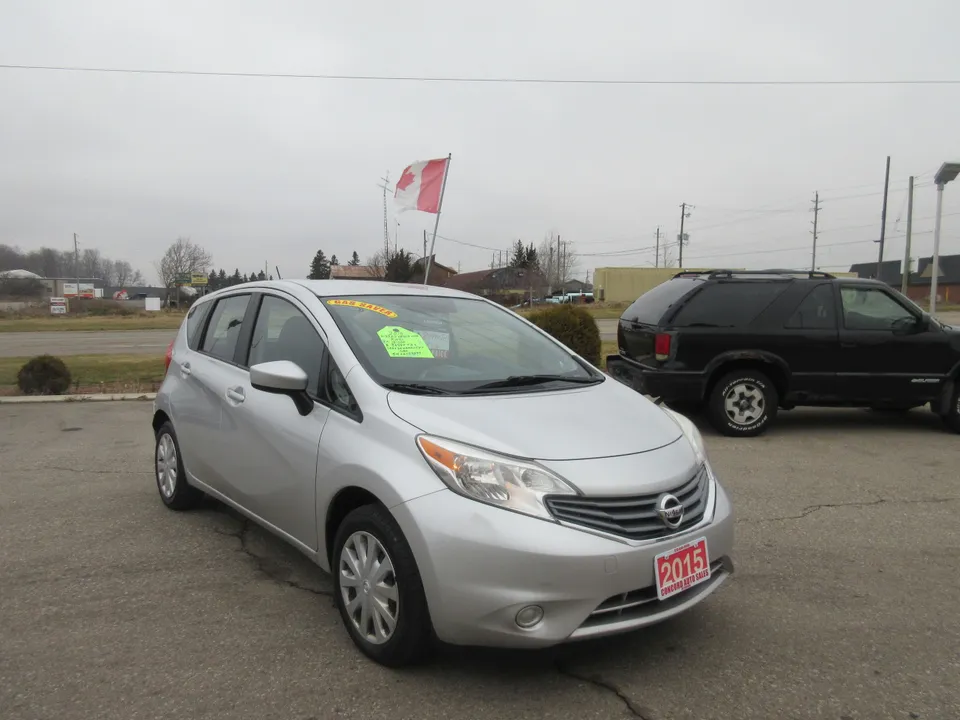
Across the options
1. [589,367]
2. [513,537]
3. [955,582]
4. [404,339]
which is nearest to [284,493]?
[404,339]

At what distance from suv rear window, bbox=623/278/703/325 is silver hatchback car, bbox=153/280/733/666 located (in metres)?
4.13

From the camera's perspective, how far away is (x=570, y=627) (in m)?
2.79

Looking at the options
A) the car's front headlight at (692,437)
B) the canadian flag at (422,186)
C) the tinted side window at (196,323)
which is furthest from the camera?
the canadian flag at (422,186)

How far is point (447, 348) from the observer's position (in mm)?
3955

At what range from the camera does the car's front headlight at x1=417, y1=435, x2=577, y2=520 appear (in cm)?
284

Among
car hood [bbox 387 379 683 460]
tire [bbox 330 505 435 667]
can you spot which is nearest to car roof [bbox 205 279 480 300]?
car hood [bbox 387 379 683 460]

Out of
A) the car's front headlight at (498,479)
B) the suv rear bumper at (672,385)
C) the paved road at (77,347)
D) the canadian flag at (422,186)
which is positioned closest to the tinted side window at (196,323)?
the car's front headlight at (498,479)

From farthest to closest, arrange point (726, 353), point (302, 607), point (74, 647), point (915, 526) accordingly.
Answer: point (726, 353), point (915, 526), point (302, 607), point (74, 647)

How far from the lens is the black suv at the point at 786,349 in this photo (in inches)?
314

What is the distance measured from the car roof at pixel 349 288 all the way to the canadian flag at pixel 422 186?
28.4 feet

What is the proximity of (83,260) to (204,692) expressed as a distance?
123 metres

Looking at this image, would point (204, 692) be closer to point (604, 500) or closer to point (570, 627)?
point (570, 627)

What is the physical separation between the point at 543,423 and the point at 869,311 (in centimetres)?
651

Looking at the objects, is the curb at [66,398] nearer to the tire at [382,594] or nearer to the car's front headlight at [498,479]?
the tire at [382,594]
